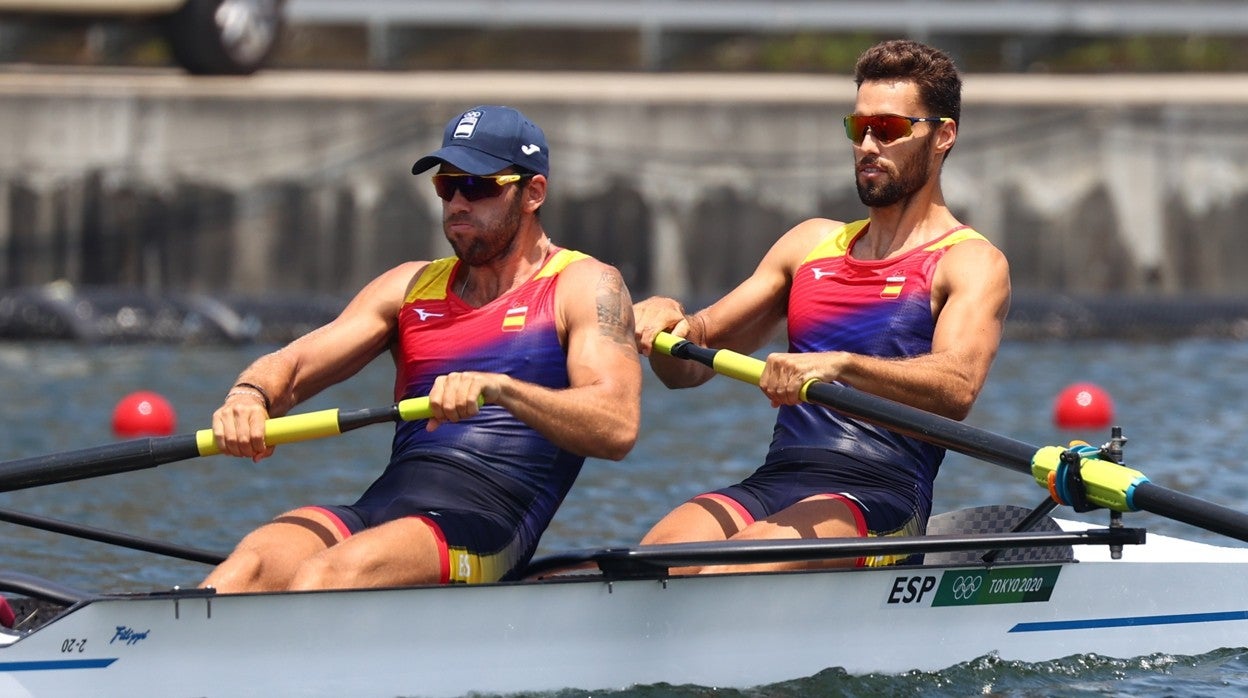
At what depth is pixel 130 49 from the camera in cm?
2000

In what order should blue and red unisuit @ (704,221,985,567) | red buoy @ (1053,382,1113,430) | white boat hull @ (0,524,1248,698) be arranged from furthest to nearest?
red buoy @ (1053,382,1113,430), blue and red unisuit @ (704,221,985,567), white boat hull @ (0,524,1248,698)

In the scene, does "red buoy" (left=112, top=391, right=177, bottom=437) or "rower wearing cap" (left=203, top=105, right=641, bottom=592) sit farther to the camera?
"red buoy" (left=112, top=391, right=177, bottom=437)

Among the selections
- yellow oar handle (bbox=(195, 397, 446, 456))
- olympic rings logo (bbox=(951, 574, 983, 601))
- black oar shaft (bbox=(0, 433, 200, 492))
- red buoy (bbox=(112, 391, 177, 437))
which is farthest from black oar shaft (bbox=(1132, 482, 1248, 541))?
red buoy (bbox=(112, 391, 177, 437))

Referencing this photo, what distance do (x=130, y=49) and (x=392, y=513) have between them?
1541 centimetres

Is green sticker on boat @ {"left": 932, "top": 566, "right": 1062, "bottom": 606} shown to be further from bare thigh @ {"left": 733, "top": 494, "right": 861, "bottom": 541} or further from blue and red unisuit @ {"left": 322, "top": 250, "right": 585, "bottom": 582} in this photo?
blue and red unisuit @ {"left": 322, "top": 250, "right": 585, "bottom": 582}

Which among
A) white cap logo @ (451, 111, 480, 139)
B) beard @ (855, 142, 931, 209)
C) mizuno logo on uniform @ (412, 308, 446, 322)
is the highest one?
white cap logo @ (451, 111, 480, 139)

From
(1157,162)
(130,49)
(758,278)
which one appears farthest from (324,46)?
(758,278)

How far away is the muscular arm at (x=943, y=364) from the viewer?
5.87 metres

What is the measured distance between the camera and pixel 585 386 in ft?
18.7

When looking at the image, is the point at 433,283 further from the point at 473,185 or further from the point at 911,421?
the point at 911,421

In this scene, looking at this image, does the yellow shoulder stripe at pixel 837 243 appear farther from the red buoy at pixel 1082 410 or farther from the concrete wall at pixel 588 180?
the concrete wall at pixel 588 180

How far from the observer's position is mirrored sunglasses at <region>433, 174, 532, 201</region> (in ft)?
19.0

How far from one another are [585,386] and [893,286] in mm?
1105

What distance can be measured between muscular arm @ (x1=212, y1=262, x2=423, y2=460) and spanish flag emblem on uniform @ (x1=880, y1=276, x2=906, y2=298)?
1479mm
